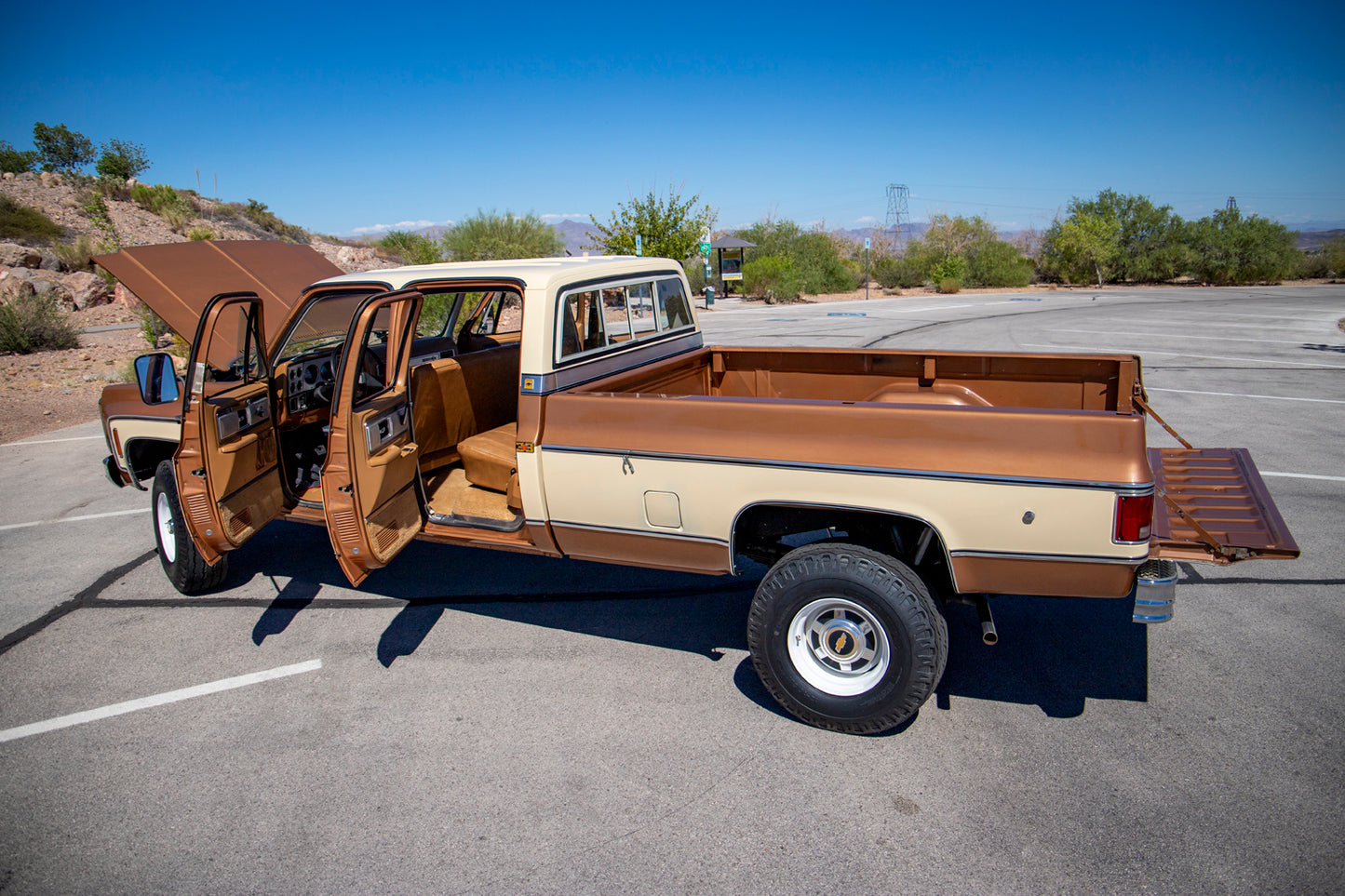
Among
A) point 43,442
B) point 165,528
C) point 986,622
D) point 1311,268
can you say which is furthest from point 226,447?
point 1311,268

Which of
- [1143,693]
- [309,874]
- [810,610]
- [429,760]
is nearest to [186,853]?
[309,874]

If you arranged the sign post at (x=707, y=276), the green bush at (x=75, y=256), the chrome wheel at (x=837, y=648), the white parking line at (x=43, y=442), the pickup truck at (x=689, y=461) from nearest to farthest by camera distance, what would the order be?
1. the pickup truck at (x=689, y=461)
2. the chrome wheel at (x=837, y=648)
3. the white parking line at (x=43, y=442)
4. the green bush at (x=75, y=256)
5. the sign post at (x=707, y=276)

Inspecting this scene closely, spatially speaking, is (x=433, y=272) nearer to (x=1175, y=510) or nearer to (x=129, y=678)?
(x=129, y=678)

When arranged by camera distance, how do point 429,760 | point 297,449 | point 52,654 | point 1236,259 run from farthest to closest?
point 1236,259 → point 297,449 → point 52,654 → point 429,760

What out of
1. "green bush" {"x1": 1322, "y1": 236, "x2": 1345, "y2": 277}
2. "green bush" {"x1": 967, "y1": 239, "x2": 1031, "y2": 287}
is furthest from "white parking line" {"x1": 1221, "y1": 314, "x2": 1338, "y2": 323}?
"green bush" {"x1": 1322, "y1": 236, "x2": 1345, "y2": 277}

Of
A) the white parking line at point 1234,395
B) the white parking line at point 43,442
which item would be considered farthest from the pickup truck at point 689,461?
the white parking line at point 1234,395

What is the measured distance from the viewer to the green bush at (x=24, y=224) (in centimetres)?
2692

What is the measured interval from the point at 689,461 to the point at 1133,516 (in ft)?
5.60

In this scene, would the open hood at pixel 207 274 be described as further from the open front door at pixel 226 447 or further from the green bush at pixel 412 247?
the green bush at pixel 412 247

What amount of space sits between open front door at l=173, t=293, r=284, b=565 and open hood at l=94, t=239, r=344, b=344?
A: 347mm

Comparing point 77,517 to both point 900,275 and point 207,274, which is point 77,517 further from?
point 900,275

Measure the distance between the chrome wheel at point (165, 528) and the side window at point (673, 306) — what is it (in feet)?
11.0

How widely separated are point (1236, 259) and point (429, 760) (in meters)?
48.7

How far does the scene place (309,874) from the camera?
2648 millimetres
